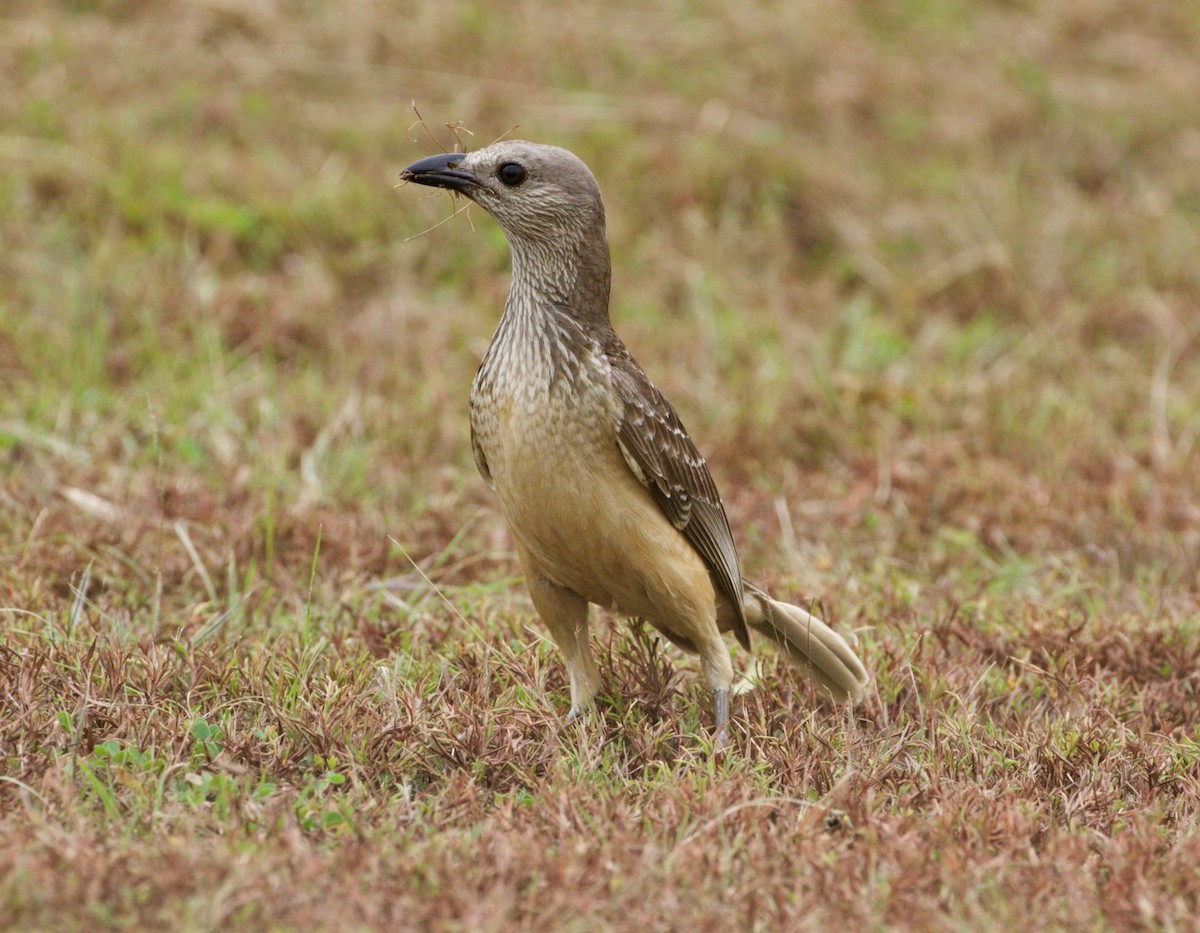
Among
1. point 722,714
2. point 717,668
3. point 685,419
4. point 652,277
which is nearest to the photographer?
point 722,714

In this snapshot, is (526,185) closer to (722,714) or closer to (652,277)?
(722,714)

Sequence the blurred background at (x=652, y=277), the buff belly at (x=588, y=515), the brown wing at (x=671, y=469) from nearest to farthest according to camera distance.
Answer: the buff belly at (x=588, y=515)
the brown wing at (x=671, y=469)
the blurred background at (x=652, y=277)

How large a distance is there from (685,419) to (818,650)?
277 centimetres

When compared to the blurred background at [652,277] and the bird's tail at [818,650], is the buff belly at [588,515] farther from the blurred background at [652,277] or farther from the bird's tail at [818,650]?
the blurred background at [652,277]

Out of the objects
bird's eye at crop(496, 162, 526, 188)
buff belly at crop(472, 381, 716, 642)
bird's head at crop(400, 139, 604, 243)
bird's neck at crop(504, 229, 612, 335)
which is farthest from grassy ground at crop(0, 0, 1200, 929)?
bird's eye at crop(496, 162, 526, 188)

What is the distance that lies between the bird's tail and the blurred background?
0.64 metres

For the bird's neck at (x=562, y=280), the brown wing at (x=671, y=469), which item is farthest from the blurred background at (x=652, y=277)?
the bird's neck at (x=562, y=280)

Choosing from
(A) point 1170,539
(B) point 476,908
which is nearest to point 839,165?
(A) point 1170,539

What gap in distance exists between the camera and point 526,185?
454 centimetres

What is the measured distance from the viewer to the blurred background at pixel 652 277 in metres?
6.03

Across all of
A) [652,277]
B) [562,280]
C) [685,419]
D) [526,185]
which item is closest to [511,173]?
[526,185]

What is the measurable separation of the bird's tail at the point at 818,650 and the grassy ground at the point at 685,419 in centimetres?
9

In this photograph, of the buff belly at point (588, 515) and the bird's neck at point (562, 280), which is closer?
the buff belly at point (588, 515)

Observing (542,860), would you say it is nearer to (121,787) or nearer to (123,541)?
(121,787)
